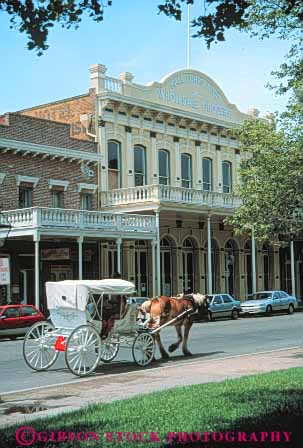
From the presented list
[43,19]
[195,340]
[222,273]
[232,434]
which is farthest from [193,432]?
[222,273]

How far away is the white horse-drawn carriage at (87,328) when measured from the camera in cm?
1385

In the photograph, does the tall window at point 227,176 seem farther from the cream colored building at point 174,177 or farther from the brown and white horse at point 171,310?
the brown and white horse at point 171,310

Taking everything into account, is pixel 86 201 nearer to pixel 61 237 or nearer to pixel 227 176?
pixel 61 237

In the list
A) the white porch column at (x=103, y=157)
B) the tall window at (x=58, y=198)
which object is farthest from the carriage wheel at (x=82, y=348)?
the white porch column at (x=103, y=157)

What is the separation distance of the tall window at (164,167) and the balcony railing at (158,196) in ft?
9.72

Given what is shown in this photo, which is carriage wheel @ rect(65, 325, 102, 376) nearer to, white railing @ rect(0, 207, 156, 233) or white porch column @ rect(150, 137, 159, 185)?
white railing @ rect(0, 207, 156, 233)

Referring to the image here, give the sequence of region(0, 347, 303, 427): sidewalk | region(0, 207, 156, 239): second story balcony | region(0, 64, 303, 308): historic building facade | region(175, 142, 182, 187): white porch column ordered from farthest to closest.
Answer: region(175, 142, 182, 187): white porch column
region(0, 64, 303, 308): historic building facade
region(0, 207, 156, 239): second story balcony
region(0, 347, 303, 427): sidewalk

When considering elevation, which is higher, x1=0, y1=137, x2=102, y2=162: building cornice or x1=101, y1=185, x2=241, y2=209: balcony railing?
x1=0, y1=137, x2=102, y2=162: building cornice

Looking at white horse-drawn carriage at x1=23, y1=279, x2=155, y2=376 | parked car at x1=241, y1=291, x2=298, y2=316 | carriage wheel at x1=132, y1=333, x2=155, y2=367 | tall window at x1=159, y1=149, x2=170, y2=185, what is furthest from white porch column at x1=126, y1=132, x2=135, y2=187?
carriage wheel at x1=132, y1=333, x2=155, y2=367

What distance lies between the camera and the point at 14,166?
31250 mm

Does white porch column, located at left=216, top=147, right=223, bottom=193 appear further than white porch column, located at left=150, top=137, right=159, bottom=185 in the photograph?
Yes

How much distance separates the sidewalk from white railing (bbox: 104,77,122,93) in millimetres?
22455

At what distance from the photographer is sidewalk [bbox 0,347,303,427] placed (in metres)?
10.3

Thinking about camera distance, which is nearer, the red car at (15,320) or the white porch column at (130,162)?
the red car at (15,320)
